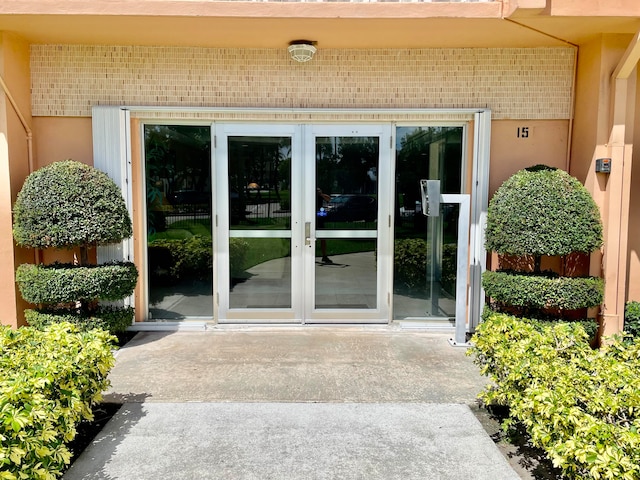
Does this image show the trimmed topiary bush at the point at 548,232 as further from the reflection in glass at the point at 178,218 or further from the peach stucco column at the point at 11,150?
the peach stucco column at the point at 11,150

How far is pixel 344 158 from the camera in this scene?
564 cm

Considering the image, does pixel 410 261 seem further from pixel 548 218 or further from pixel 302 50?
pixel 302 50

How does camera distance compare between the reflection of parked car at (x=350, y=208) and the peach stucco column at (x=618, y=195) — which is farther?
the reflection of parked car at (x=350, y=208)

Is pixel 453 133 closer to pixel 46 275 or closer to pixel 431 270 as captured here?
Answer: pixel 431 270

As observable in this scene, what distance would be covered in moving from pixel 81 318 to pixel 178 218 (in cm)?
157

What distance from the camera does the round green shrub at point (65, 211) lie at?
15.0 feet

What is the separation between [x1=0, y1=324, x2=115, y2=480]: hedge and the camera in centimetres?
217

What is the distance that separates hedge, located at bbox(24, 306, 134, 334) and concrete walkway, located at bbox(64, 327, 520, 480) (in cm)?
34

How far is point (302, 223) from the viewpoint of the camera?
568 centimetres

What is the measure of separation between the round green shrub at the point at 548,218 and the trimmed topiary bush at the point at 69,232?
154 inches

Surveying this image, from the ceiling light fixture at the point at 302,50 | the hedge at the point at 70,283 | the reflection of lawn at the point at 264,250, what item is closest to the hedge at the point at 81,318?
the hedge at the point at 70,283

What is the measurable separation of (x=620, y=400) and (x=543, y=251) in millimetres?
2135

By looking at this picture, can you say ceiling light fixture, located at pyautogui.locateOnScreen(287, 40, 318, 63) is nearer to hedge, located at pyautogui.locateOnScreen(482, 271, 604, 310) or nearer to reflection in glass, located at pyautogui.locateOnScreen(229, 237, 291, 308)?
reflection in glass, located at pyautogui.locateOnScreen(229, 237, 291, 308)

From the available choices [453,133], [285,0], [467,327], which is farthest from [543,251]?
[285,0]
